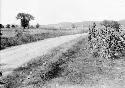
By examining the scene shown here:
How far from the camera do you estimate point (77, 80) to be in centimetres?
1365

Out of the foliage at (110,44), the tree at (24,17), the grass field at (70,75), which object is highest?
the tree at (24,17)

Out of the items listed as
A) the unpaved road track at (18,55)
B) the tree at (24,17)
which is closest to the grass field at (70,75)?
the unpaved road track at (18,55)

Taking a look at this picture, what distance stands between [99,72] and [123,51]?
8357 millimetres

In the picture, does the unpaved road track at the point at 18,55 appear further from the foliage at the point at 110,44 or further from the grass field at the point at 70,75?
the foliage at the point at 110,44

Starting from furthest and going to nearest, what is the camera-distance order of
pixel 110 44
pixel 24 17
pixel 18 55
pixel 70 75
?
pixel 24 17
pixel 18 55
pixel 110 44
pixel 70 75

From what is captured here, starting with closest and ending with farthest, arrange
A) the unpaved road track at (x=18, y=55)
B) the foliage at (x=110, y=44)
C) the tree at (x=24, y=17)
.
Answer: the unpaved road track at (x=18, y=55), the foliage at (x=110, y=44), the tree at (x=24, y=17)

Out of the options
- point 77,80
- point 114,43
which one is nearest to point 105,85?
point 77,80

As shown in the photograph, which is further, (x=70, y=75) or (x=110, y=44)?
(x=110, y=44)

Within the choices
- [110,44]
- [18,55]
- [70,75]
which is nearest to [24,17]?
[18,55]

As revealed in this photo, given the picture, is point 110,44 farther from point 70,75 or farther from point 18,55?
point 18,55

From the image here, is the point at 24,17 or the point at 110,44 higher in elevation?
the point at 24,17

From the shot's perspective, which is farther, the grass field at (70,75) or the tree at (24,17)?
the tree at (24,17)

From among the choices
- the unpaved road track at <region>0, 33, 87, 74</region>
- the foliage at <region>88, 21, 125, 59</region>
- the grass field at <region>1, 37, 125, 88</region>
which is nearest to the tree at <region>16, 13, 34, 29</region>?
the unpaved road track at <region>0, 33, 87, 74</region>

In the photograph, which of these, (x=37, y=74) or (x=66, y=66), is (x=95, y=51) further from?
(x=37, y=74)
